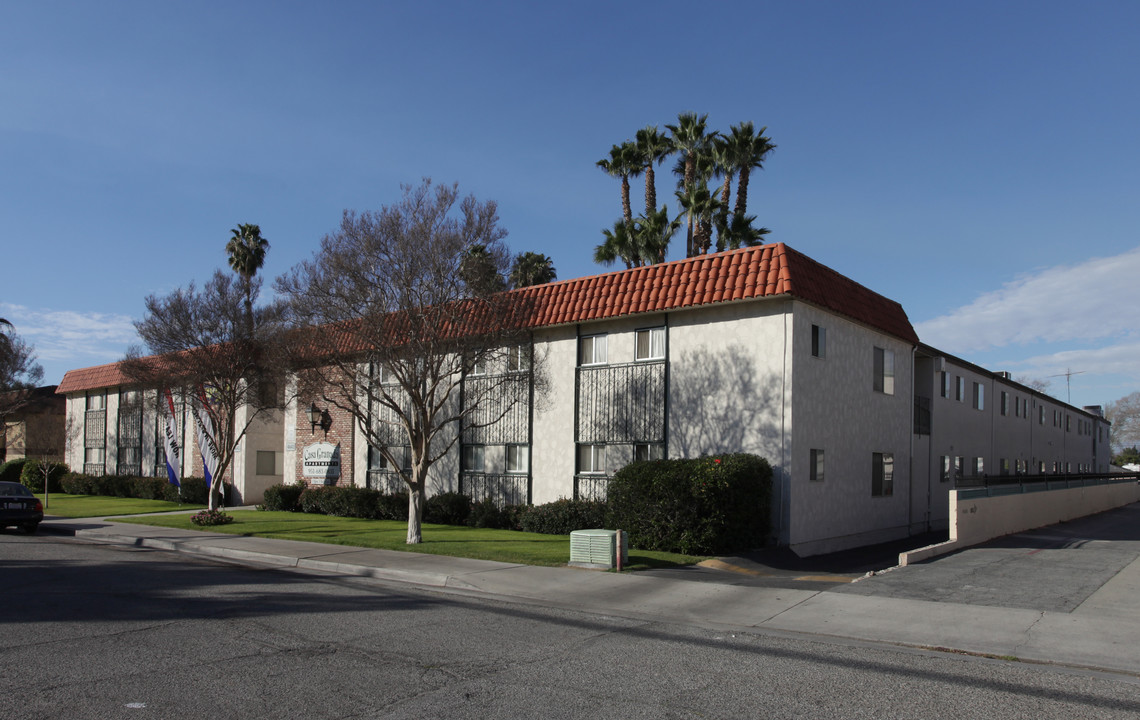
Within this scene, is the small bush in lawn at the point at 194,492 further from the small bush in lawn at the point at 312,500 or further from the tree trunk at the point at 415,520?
the tree trunk at the point at 415,520

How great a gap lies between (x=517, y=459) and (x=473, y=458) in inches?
76.0

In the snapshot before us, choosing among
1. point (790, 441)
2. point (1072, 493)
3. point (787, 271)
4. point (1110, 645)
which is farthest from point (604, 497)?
point (1072, 493)

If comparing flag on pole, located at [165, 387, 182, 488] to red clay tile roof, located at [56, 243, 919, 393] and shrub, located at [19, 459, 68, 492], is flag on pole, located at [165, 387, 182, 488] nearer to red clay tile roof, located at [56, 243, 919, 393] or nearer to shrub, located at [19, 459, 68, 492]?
shrub, located at [19, 459, 68, 492]

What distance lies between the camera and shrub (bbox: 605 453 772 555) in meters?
16.2

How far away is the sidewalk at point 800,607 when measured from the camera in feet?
28.9

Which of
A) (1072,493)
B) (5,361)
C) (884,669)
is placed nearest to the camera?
(884,669)

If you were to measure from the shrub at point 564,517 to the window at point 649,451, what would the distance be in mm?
1618

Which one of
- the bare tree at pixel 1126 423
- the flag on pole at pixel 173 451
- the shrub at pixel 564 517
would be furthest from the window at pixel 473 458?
the bare tree at pixel 1126 423

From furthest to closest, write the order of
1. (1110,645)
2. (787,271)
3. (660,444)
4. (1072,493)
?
(1072,493) → (660,444) → (787,271) → (1110,645)

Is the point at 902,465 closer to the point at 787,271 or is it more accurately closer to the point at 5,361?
the point at 787,271

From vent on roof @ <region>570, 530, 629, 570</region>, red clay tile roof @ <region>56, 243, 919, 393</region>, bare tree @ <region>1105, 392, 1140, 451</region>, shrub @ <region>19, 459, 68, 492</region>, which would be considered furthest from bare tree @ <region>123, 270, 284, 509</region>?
bare tree @ <region>1105, 392, 1140, 451</region>

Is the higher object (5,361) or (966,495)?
(5,361)

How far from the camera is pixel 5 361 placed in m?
44.6

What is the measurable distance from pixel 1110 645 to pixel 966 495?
997cm
